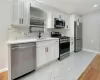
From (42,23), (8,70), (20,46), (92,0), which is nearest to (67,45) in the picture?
(42,23)

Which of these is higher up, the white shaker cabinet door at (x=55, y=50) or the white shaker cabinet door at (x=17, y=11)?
the white shaker cabinet door at (x=17, y=11)

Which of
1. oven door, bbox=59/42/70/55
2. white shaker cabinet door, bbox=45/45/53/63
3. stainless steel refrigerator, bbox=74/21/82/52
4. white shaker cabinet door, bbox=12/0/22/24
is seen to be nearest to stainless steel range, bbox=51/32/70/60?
oven door, bbox=59/42/70/55

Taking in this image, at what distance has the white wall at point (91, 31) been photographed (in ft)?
16.2

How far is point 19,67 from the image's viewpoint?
2045 millimetres

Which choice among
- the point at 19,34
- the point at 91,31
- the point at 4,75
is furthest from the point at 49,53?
the point at 91,31

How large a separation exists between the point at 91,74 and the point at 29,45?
180 centimetres

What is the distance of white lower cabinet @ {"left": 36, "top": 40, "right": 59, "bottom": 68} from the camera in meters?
2.62

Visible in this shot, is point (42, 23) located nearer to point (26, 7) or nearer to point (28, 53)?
point (26, 7)

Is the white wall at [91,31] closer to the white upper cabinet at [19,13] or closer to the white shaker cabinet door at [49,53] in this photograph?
the white shaker cabinet door at [49,53]

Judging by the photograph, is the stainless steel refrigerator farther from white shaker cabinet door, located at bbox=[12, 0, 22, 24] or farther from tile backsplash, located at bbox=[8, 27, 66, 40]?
white shaker cabinet door, located at bbox=[12, 0, 22, 24]

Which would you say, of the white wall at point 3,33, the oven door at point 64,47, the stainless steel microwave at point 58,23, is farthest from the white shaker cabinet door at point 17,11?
the oven door at point 64,47

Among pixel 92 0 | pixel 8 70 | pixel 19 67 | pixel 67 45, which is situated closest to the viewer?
pixel 8 70

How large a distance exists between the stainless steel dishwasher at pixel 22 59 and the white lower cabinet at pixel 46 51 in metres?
0.23

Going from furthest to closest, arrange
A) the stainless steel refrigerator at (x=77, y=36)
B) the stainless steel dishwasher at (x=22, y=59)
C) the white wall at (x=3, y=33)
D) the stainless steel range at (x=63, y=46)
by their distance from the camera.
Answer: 1. the stainless steel refrigerator at (x=77, y=36)
2. the stainless steel range at (x=63, y=46)
3. the stainless steel dishwasher at (x=22, y=59)
4. the white wall at (x=3, y=33)
